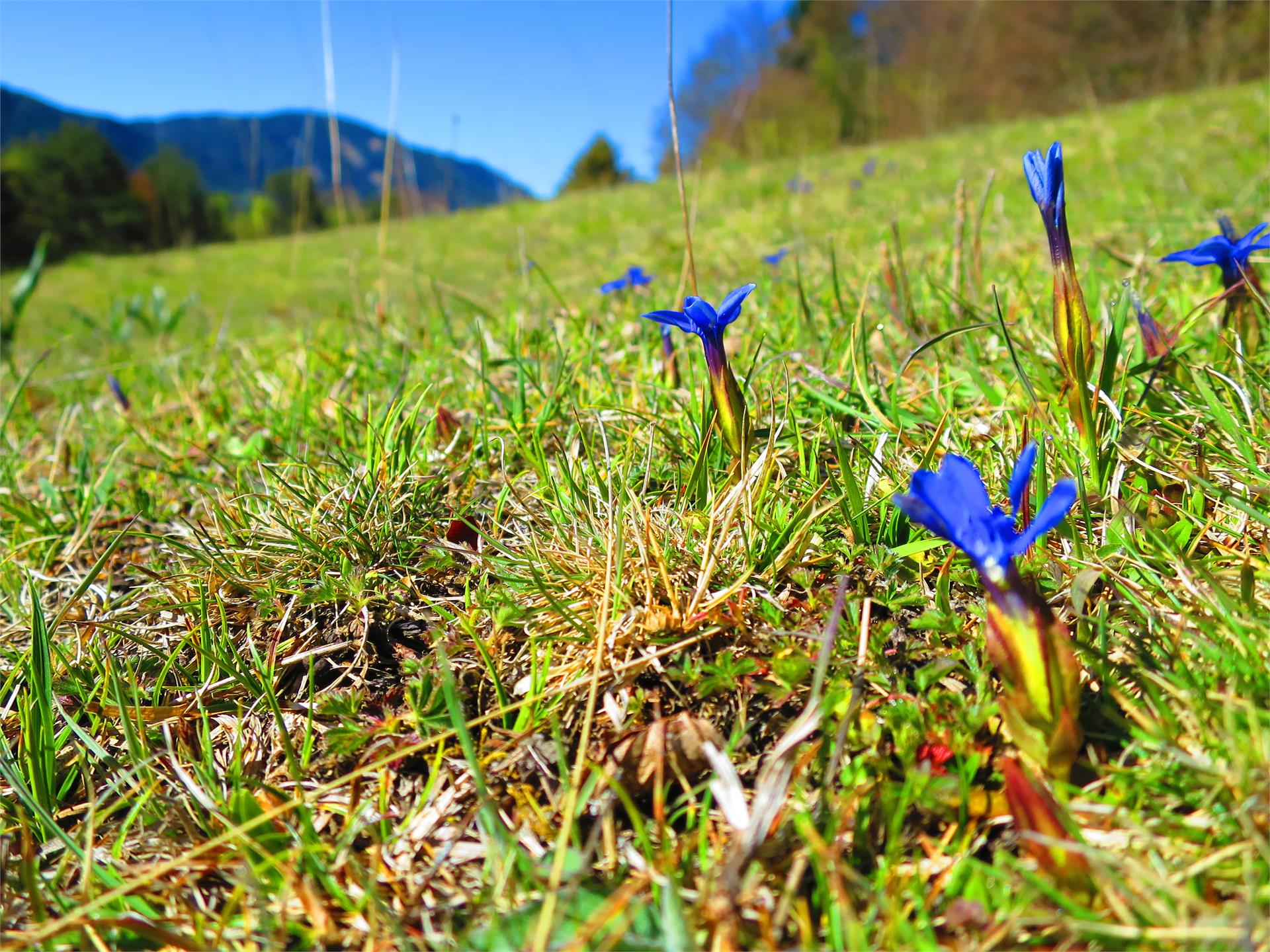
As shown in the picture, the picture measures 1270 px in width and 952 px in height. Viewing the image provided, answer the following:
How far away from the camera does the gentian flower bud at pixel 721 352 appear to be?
1.25 m

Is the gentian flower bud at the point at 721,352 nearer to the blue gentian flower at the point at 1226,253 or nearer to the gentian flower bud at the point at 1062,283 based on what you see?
the gentian flower bud at the point at 1062,283

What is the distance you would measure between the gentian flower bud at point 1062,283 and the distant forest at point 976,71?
12.7 meters

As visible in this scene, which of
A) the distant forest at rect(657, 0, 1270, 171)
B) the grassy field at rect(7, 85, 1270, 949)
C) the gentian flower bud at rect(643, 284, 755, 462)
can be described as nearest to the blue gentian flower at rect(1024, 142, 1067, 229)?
the grassy field at rect(7, 85, 1270, 949)

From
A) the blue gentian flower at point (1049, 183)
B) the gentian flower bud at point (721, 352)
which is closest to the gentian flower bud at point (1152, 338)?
the blue gentian flower at point (1049, 183)

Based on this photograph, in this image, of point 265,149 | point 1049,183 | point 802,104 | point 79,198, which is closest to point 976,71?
point 802,104

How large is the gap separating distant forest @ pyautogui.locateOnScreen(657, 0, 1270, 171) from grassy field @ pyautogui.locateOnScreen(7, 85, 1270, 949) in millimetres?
12500

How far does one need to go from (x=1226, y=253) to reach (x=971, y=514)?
1057 millimetres

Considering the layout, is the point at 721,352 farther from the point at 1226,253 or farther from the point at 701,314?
the point at 1226,253

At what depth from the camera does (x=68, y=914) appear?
938mm

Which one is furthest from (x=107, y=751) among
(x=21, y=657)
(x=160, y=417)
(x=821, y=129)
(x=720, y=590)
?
(x=821, y=129)

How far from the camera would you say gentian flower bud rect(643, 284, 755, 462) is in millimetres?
1254

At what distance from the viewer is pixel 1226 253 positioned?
1.50m

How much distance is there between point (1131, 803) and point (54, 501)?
239 centimetres

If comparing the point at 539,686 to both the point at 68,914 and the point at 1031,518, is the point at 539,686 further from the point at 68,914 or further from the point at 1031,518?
the point at 1031,518
